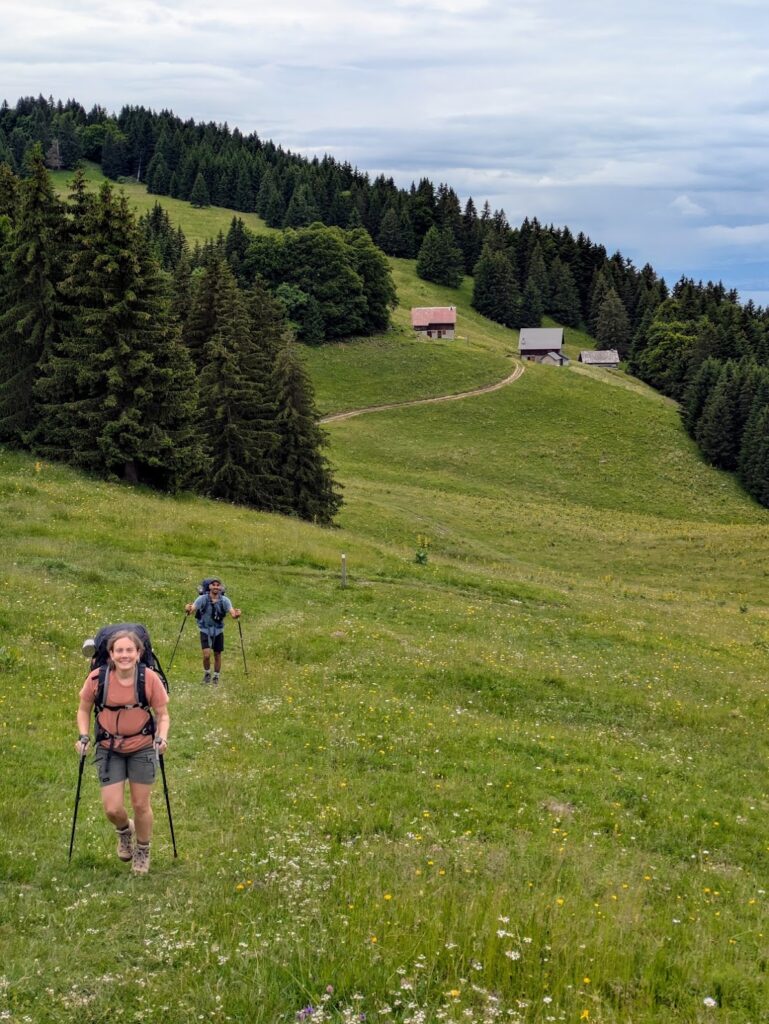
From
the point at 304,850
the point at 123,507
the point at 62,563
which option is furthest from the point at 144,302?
the point at 304,850

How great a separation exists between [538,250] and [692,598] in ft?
410

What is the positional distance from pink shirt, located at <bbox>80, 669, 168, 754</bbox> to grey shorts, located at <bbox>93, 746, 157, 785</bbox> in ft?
0.28

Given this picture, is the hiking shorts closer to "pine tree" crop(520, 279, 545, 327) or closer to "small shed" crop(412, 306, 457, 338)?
"small shed" crop(412, 306, 457, 338)

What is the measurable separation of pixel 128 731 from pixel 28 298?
1499 inches

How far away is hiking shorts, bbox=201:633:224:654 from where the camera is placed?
1795 centimetres

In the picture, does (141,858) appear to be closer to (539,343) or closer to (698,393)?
(698,393)

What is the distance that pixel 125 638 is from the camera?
8.70 meters

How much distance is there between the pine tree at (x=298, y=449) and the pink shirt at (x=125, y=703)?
37.9m

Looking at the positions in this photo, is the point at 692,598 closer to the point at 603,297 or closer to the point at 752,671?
the point at 752,671

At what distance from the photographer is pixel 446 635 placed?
82.2 feet

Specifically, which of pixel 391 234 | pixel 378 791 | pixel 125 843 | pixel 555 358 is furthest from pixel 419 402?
pixel 125 843

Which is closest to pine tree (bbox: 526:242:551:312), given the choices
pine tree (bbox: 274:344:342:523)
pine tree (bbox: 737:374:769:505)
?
pine tree (bbox: 737:374:769:505)

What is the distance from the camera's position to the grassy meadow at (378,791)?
6.86 meters

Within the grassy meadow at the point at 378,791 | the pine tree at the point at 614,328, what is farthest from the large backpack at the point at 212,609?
the pine tree at the point at 614,328
